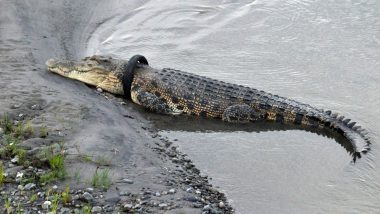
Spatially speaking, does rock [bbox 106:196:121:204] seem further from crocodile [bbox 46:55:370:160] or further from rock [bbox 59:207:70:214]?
crocodile [bbox 46:55:370:160]

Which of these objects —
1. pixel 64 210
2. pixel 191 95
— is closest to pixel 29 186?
pixel 64 210

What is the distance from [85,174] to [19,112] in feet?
6.23

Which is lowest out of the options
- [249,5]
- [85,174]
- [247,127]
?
[85,174]

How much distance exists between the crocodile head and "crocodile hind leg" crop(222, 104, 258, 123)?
6.44 ft

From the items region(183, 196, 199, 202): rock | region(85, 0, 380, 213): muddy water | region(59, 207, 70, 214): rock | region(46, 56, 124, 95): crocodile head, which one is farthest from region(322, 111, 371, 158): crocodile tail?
region(59, 207, 70, 214): rock

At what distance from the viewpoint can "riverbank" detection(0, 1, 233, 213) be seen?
621cm

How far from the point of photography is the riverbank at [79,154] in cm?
621

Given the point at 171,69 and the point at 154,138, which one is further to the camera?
the point at 171,69

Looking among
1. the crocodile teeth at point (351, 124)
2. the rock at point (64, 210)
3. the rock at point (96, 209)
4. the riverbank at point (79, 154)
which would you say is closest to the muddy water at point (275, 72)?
the crocodile teeth at point (351, 124)

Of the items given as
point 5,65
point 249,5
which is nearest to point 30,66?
point 5,65

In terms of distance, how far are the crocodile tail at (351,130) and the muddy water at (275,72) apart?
15cm

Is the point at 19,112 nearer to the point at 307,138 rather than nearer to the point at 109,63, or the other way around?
the point at 109,63

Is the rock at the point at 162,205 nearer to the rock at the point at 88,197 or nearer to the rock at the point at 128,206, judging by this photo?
the rock at the point at 128,206

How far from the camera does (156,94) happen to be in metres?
9.80
